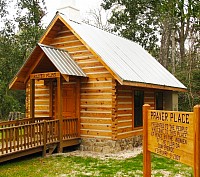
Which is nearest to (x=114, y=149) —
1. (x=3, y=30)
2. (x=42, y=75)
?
(x=42, y=75)

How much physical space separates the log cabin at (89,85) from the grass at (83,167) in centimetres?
167

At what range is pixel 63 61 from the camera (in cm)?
1116

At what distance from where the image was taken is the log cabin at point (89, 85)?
11.0 meters

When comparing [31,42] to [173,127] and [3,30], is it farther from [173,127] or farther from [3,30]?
[173,127]

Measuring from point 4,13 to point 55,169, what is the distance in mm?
19862

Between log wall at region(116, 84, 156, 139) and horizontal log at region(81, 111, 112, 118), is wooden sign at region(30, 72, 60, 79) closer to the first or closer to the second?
horizontal log at region(81, 111, 112, 118)

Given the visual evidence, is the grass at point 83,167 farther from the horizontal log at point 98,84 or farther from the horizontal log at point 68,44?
the horizontal log at point 68,44

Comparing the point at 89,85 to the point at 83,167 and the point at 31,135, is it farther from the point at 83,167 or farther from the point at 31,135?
the point at 83,167

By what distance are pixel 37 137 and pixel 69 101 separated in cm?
291

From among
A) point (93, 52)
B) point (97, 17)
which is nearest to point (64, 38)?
point (93, 52)

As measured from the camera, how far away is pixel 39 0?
86.1 ft

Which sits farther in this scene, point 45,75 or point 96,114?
point 96,114

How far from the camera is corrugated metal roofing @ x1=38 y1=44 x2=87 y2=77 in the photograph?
10.5 metres

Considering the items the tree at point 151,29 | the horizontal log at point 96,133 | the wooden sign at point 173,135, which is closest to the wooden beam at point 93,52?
the horizontal log at point 96,133
